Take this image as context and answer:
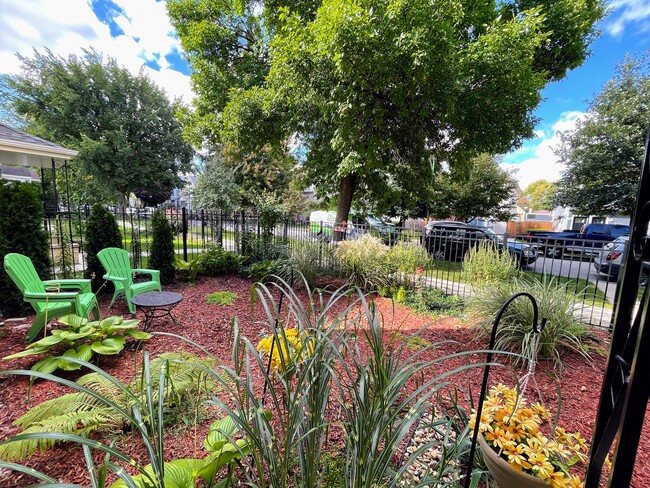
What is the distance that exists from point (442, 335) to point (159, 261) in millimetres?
5624

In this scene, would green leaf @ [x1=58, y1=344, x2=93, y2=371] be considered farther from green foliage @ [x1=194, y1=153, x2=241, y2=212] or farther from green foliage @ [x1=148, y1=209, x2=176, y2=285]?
green foliage @ [x1=194, y1=153, x2=241, y2=212]

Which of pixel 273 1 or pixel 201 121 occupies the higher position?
pixel 273 1

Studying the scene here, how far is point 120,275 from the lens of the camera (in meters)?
4.64

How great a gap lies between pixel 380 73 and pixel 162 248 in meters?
6.29

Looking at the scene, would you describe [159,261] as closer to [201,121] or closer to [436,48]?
[201,121]

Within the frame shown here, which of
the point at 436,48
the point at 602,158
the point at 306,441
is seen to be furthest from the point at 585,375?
the point at 602,158

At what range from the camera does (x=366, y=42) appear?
626 cm

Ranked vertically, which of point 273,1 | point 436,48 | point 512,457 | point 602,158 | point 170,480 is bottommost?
point 170,480

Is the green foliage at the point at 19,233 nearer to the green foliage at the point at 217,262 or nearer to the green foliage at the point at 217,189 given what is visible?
the green foliage at the point at 217,262

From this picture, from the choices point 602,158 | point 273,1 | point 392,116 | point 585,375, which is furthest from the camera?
point 602,158

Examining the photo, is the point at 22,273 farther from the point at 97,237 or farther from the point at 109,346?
the point at 97,237

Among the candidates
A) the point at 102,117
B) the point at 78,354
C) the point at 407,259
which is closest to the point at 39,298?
the point at 78,354

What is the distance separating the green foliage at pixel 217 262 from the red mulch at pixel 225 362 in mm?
1449

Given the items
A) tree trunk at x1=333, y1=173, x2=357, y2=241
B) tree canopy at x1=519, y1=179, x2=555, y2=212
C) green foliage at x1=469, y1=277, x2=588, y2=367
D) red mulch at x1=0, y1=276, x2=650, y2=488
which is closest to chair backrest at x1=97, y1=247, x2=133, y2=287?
red mulch at x1=0, y1=276, x2=650, y2=488
